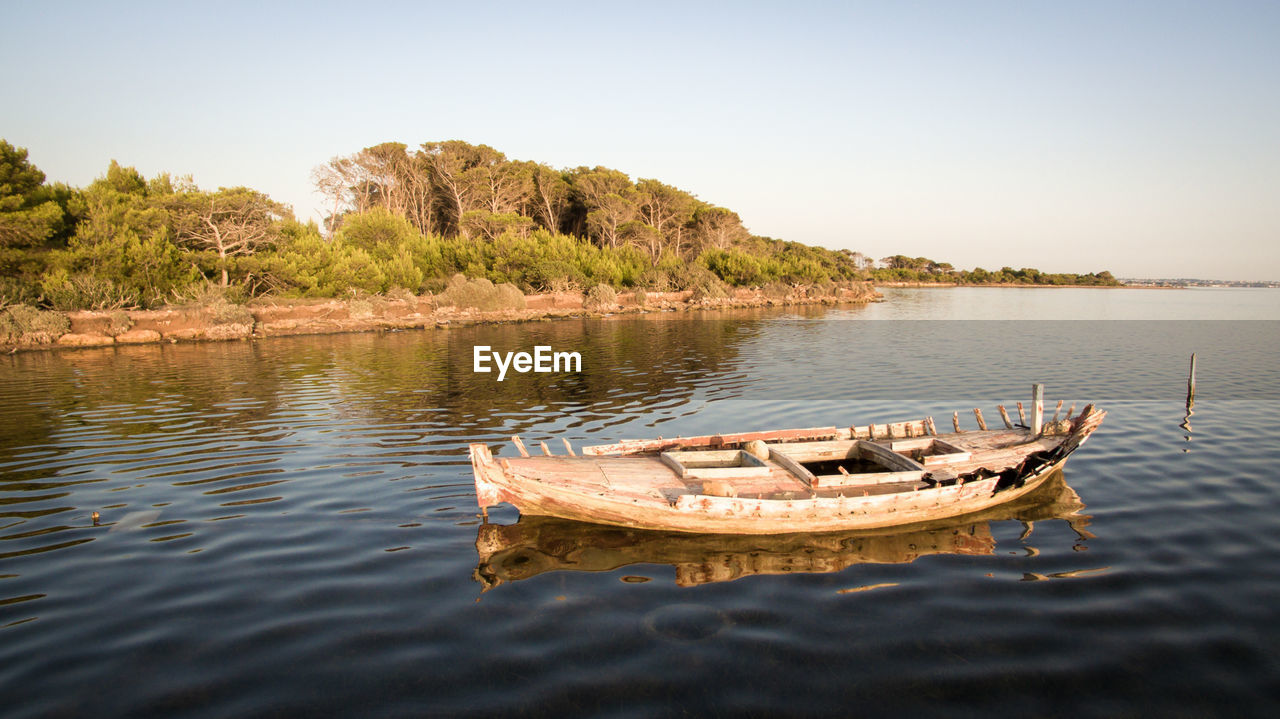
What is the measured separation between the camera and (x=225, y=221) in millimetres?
39125

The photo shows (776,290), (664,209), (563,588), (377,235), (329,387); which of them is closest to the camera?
(563,588)

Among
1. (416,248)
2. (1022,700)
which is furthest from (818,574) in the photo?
(416,248)

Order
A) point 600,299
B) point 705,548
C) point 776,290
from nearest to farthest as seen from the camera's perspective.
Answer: point 705,548, point 600,299, point 776,290

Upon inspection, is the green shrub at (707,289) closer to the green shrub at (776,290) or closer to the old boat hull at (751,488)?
the green shrub at (776,290)

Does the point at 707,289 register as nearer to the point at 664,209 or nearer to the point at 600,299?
the point at 600,299

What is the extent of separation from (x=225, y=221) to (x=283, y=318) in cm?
731

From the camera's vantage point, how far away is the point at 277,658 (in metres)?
6.03

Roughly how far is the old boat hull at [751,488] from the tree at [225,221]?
3846 cm

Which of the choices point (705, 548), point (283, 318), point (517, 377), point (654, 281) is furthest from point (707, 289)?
point (705, 548)

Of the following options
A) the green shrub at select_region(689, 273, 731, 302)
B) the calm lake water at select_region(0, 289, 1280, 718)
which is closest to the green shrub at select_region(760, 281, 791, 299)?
the green shrub at select_region(689, 273, 731, 302)

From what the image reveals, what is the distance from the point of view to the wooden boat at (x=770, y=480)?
848 centimetres

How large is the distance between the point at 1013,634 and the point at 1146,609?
183cm

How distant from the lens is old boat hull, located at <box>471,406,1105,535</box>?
8445 mm

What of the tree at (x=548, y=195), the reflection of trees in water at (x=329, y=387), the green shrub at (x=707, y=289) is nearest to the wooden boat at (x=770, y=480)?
the reflection of trees in water at (x=329, y=387)
